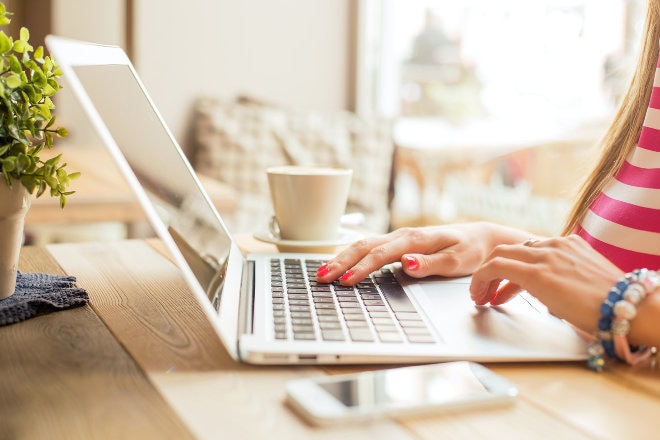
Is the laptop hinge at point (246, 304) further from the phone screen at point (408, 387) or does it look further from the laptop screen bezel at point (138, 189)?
the phone screen at point (408, 387)

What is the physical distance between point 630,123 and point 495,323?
0.47m

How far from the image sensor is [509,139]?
13.6 ft

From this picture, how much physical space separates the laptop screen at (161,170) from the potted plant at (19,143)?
68mm

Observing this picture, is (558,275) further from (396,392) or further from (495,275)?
(396,392)

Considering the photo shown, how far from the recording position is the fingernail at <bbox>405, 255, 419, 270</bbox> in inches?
33.8

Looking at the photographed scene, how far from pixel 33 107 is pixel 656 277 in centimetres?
60

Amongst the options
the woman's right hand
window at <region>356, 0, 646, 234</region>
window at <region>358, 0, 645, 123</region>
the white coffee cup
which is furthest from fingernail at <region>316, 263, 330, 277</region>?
window at <region>358, 0, 645, 123</region>

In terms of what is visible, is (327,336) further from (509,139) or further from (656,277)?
(509,139)

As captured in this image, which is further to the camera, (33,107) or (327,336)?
(33,107)

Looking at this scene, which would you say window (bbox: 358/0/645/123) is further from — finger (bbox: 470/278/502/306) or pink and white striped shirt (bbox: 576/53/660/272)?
finger (bbox: 470/278/502/306)

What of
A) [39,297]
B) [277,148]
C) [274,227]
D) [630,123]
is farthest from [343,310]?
[277,148]

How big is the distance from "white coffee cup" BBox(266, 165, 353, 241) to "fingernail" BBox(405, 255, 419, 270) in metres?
0.21

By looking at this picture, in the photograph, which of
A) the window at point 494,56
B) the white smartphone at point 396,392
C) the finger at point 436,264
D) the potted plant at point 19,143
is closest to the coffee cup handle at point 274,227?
the finger at point 436,264

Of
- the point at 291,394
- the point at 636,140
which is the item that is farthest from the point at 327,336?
the point at 636,140
